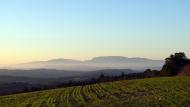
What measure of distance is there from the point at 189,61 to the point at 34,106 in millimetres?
100982

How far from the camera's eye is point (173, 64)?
135 metres

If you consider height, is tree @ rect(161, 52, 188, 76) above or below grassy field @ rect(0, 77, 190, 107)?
above

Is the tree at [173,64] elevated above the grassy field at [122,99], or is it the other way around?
the tree at [173,64]

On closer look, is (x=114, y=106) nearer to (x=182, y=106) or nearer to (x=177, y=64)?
(x=182, y=106)

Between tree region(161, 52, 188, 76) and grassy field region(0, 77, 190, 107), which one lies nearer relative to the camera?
grassy field region(0, 77, 190, 107)

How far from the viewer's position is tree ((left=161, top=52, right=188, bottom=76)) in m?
134

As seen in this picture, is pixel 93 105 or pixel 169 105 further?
pixel 93 105

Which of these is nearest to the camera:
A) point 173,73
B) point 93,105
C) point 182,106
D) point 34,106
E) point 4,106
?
point 182,106

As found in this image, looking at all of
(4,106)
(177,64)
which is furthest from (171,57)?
(4,106)

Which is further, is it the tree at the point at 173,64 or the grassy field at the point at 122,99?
the tree at the point at 173,64

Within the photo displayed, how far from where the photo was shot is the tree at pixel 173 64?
134 metres

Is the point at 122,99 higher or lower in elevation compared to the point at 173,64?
lower

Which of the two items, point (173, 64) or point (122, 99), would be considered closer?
point (122, 99)

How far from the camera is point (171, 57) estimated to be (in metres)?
137
